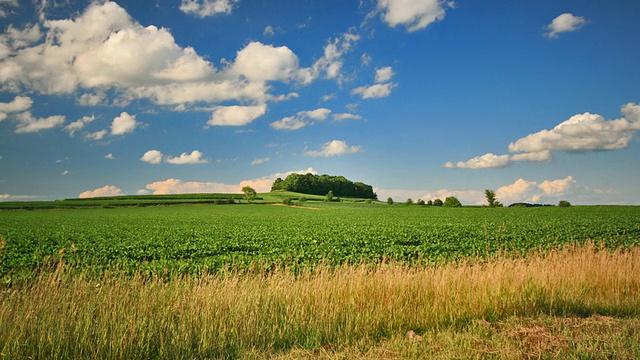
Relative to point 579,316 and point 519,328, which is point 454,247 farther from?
point 519,328

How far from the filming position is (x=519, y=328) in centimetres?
590

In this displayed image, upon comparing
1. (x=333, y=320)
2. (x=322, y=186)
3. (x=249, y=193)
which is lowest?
(x=333, y=320)

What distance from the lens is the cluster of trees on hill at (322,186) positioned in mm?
144750

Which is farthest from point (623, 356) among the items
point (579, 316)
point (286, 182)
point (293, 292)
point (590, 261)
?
point (286, 182)

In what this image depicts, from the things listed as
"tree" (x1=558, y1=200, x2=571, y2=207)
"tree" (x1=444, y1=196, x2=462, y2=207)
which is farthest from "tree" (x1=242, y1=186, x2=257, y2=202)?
"tree" (x1=558, y1=200, x2=571, y2=207)

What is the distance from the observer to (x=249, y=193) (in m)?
111

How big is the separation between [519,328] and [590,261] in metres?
5.59

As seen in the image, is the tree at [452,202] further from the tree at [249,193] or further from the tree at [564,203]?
the tree at [249,193]

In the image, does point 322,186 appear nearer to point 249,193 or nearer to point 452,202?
point 249,193

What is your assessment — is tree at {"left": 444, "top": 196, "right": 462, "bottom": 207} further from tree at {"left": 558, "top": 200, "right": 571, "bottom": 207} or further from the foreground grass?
the foreground grass

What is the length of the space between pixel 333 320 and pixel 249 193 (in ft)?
352

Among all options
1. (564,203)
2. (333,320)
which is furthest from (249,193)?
(333,320)

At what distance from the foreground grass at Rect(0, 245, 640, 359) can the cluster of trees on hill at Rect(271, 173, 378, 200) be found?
135m

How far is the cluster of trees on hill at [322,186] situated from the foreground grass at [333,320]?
5323 inches
